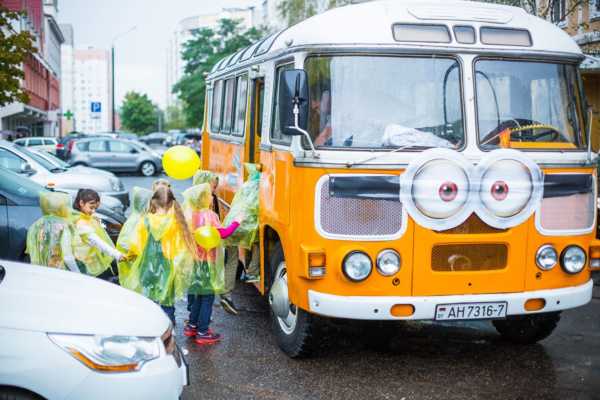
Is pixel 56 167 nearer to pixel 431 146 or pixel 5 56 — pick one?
pixel 5 56

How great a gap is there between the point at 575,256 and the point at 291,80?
2.62 meters

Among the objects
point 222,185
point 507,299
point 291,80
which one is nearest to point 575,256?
point 507,299

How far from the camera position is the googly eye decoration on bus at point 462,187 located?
595 cm

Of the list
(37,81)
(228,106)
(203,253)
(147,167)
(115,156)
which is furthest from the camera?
(37,81)

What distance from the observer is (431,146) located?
609cm

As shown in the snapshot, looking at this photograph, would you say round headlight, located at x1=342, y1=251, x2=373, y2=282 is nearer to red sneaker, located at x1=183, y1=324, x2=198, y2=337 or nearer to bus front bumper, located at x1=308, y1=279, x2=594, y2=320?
bus front bumper, located at x1=308, y1=279, x2=594, y2=320

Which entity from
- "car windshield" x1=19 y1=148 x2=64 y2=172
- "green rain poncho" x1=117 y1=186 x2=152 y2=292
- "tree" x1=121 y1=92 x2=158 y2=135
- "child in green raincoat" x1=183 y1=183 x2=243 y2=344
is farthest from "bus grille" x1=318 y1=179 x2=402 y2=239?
"tree" x1=121 y1=92 x2=158 y2=135

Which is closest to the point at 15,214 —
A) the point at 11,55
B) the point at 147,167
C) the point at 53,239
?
the point at 53,239

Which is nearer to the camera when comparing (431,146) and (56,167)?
(431,146)

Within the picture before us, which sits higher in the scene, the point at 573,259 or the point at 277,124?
the point at 277,124

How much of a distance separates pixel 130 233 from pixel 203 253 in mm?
654

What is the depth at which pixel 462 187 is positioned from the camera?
599 cm

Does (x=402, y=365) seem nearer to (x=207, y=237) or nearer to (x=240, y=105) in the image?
(x=207, y=237)

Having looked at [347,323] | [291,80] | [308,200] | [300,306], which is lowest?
[347,323]
